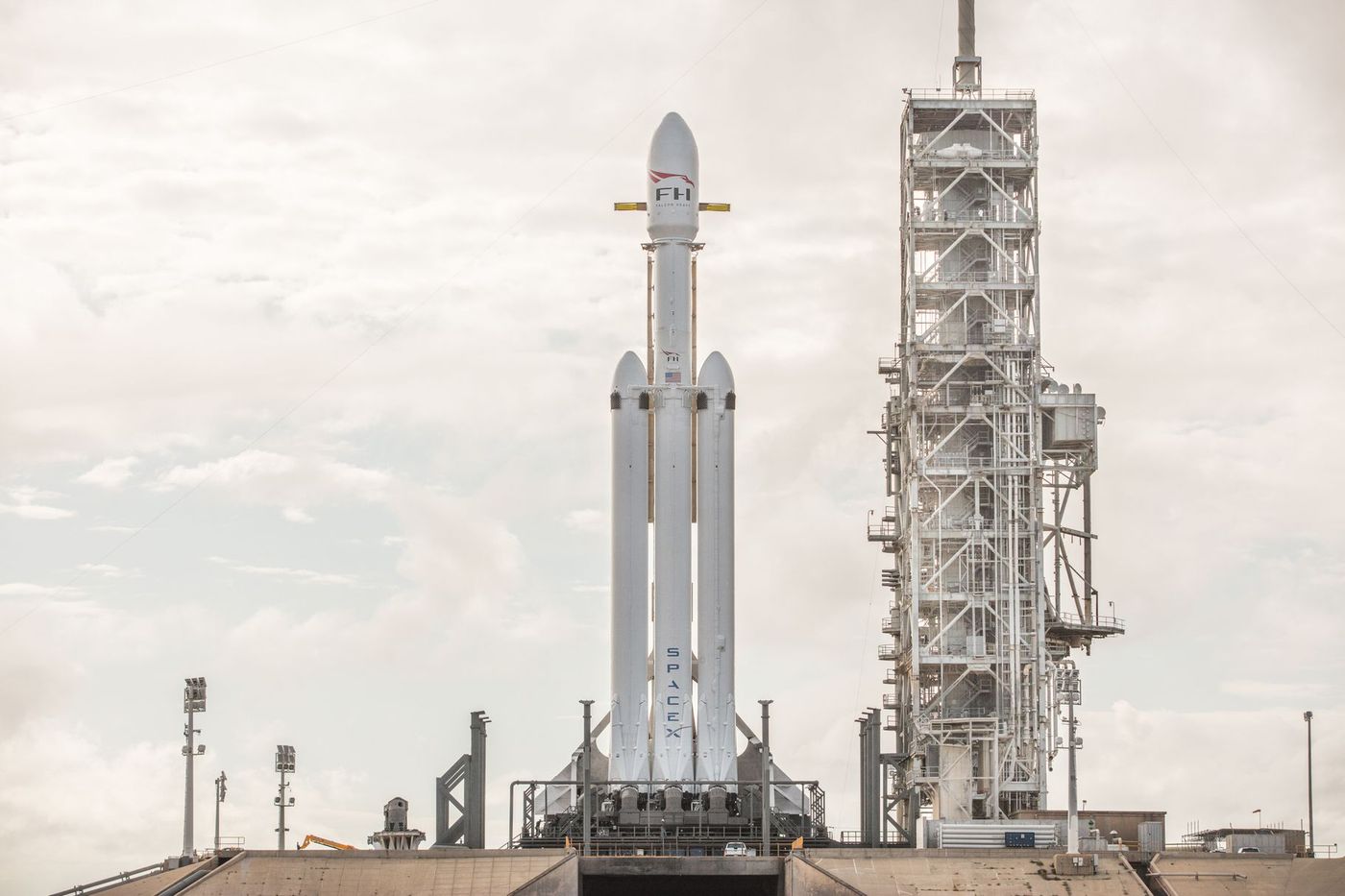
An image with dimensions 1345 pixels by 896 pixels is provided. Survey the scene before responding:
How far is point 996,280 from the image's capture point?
9188 cm

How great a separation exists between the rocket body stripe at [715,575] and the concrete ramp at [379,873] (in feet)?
30.4

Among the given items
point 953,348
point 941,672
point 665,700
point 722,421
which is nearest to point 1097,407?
point 953,348

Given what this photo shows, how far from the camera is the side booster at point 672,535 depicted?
257 feet

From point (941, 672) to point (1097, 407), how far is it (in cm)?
1244

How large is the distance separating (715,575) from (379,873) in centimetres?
1715

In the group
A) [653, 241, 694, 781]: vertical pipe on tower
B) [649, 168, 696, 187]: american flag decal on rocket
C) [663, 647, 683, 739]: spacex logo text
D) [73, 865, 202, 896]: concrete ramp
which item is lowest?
[73, 865, 202, 896]: concrete ramp

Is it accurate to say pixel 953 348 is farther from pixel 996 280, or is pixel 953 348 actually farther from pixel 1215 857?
pixel 1215 857

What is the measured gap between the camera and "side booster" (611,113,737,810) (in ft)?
257

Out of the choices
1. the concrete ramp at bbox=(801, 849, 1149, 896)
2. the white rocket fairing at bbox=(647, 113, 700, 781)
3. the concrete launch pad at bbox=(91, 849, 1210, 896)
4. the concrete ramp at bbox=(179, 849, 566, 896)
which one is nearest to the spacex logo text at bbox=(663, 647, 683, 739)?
the white rocket fairing at bbox=(647, 113, 700, 781)

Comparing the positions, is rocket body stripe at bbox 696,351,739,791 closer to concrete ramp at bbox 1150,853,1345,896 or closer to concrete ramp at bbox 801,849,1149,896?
concrete ramp at bbox 801,849,1149,896

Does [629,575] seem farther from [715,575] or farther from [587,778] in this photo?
[587,778]

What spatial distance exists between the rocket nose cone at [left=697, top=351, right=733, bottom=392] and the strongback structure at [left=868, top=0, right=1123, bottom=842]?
1188cm

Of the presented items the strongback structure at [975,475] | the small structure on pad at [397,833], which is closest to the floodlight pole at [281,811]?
the small structure on pad at [397,833]

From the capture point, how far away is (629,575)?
80438 mm
